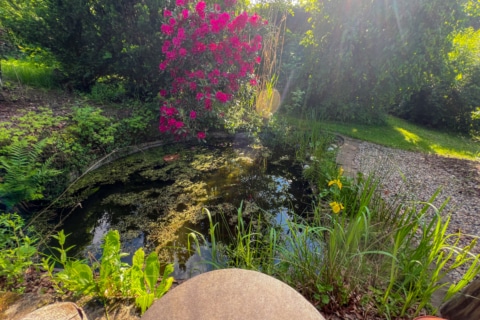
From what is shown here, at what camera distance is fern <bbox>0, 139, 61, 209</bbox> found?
1822 millimetres

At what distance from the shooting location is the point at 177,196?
2.52 metres

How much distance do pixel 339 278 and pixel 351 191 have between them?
1030 millimetres

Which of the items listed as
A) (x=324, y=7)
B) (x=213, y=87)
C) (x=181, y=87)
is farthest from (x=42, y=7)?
(x=324, y=7)

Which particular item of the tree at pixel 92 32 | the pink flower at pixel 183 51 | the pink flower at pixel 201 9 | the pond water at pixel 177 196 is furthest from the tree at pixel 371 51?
the tree at pixel 92 32

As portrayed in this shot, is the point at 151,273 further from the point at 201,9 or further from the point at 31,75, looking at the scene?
the point at 31,75

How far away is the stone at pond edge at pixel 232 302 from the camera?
0.73 metres

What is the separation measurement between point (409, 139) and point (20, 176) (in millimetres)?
5707

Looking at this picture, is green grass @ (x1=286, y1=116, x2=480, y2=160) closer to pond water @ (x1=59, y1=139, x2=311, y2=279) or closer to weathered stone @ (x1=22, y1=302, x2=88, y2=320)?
pond water @ (x1=59, y1=139, x2=311, y2=279)

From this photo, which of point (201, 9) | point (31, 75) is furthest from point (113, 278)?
point (31, 75)

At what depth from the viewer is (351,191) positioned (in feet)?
7.02

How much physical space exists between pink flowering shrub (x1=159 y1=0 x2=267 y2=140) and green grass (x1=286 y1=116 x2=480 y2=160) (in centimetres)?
156

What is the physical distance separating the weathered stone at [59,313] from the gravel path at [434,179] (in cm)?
209

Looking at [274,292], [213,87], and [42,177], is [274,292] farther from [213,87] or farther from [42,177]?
[213,87]

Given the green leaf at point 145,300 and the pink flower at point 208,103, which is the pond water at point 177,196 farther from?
the pink flower at point 208,103
